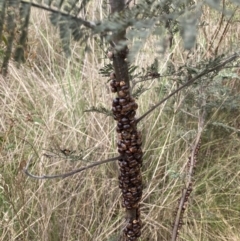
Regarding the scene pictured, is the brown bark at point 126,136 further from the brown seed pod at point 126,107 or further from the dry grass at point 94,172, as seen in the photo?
the dry grass at point 94,172

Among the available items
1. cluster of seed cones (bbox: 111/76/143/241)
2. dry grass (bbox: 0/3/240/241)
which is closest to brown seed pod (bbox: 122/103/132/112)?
cluster of seed cones (bbox: 111/76/143/241)

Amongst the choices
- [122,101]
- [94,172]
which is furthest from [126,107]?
[94,172]

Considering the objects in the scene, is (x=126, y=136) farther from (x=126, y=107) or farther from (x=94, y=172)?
(x=94, y=172)

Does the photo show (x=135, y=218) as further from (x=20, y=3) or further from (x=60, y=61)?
(x=60, y=61)

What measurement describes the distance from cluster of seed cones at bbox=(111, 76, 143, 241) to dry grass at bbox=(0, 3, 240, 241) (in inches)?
10.3

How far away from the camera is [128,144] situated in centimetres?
60

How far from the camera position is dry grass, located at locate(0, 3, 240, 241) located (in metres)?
1.09

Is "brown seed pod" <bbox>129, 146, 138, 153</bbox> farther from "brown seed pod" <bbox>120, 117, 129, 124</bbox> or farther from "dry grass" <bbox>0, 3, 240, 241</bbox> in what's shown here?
"dry grass" <bbox>0, 3, 240, 241</bbox>

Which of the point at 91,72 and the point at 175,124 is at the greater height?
the point at 91,72

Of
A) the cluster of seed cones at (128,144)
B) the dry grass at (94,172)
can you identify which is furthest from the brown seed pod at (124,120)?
the dry grass at (94,172)

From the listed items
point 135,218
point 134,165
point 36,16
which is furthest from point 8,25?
point 36,16

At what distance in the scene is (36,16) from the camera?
6.54ft

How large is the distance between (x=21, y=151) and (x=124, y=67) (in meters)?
0.79

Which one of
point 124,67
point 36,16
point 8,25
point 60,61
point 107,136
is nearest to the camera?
point 8,25
